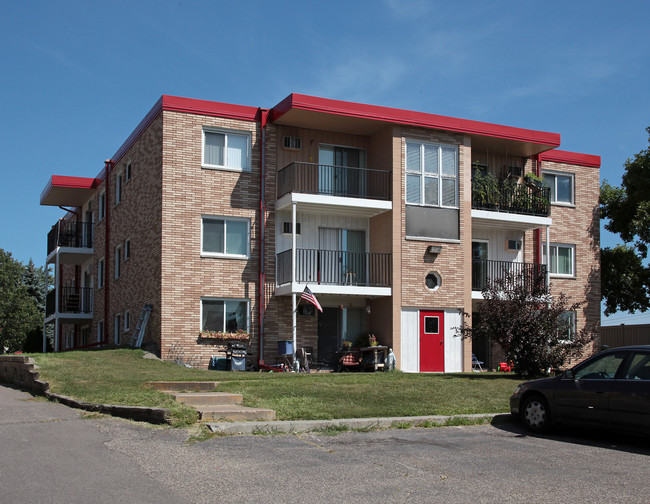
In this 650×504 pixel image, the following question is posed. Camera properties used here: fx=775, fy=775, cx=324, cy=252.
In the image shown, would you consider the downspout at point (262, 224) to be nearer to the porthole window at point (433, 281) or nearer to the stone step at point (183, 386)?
the porthole window at point (433, 281)

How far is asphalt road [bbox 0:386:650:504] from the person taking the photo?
7066 mm

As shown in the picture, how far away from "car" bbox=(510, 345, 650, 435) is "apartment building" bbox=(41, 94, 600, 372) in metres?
11.3

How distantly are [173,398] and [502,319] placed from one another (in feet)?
29.4

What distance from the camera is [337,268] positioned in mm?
23719

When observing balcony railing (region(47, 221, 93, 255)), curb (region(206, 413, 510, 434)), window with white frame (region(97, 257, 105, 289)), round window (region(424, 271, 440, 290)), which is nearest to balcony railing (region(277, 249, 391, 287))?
round window (region(424, 271, 440, 290))

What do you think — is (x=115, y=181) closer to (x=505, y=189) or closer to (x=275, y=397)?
(x=505, y=189)

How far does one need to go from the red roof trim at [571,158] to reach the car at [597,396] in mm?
17689

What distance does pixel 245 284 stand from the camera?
2311 cm

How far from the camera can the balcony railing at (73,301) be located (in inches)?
1260

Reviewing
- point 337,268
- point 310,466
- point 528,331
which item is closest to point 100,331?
point 337,268

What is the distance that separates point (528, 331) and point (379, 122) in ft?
27.9

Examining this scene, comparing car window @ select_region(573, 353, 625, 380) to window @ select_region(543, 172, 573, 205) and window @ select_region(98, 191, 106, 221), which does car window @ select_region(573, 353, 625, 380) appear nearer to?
window @ select_region(543, 172, 573, 205)

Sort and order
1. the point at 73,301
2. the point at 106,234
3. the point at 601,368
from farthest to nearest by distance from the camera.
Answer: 1. the point at 73,301
2. the point at 106,234
3. the point at 601,368

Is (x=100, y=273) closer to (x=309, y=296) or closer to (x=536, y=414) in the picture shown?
(x=309, y=296)
